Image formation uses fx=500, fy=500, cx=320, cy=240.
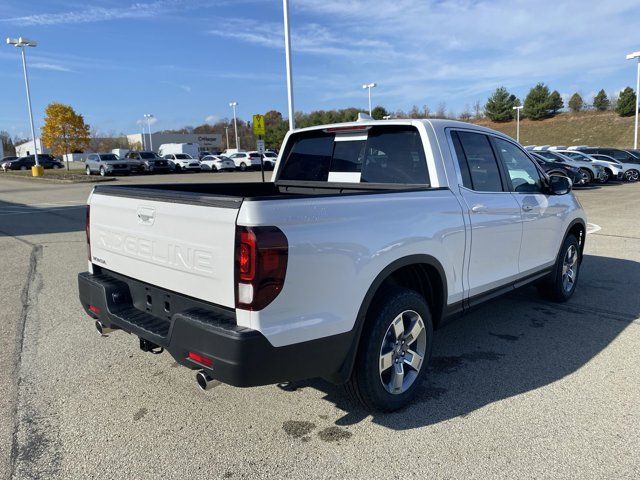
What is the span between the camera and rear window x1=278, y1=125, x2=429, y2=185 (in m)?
3.88

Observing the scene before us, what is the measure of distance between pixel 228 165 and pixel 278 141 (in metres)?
41.8

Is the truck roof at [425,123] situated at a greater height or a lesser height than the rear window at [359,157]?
greater

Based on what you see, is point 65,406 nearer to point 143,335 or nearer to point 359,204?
point 143,335

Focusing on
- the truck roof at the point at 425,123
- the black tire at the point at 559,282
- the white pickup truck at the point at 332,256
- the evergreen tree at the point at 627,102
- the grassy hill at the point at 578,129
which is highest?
the evergreen tree at the point at 627,102

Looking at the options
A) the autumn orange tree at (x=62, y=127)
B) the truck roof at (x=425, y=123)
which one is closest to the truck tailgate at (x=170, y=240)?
the truck roof at (x=425, y=123)

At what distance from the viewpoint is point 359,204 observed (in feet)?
9.48

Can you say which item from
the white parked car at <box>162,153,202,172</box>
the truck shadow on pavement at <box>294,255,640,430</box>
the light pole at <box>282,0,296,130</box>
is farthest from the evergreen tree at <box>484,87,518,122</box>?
the truck shadow on pavement at <box>294,255,640,430</box>

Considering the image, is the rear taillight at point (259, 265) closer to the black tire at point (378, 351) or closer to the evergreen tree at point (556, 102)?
the black tire at point (378, 351)

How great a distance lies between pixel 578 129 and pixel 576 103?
38.8ft

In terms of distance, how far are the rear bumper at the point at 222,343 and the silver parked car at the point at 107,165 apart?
121 feet

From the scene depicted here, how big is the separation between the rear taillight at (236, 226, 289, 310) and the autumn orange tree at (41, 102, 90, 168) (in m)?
52.7

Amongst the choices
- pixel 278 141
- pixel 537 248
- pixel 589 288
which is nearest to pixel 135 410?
pixel 537 248

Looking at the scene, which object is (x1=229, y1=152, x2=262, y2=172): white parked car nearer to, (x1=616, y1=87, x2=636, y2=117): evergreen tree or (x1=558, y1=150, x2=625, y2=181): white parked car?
(x1=558, y1=150, x2=625, y2=181): white parked car

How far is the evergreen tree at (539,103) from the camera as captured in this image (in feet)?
278
